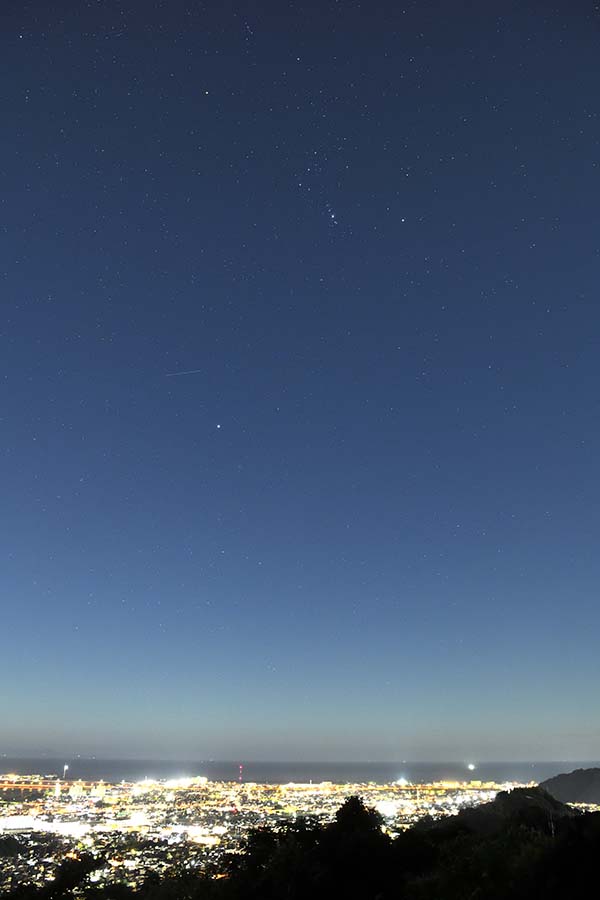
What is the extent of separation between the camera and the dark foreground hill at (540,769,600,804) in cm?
6944

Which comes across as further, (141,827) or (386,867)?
(141,827)

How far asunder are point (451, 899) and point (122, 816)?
60226 mm

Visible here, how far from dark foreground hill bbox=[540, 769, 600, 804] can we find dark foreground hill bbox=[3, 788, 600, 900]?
53929 mm

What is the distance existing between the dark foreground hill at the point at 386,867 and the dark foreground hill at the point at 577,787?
177 ft

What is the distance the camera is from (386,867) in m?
20.8

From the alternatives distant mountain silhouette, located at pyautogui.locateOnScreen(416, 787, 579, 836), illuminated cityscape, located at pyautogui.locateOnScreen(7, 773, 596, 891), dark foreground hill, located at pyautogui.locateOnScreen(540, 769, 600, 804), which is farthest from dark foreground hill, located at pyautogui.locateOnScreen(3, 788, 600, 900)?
dark foreground hill, located at pyautogui.locateOnScreen(540, 769, 600, 804)

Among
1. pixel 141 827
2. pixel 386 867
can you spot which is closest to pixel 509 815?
pixel 386 867

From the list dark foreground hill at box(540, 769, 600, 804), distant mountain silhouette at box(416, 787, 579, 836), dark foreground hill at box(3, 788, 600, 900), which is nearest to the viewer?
dark foreground hill at box(3, 788, 600, 900)

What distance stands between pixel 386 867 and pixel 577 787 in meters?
69.2

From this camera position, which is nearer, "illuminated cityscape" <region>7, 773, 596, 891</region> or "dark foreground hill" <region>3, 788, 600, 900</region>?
"dark foreground hill" <region>3, 788, 600, 900</region>

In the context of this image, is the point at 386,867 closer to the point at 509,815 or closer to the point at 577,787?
the point at 509,815

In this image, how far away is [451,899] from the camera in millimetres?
14617

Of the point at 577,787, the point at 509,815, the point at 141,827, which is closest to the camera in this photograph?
the point at 509,815

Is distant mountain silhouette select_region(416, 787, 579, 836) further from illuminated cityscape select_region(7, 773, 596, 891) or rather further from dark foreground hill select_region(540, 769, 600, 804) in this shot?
dark foreground hill select_region(540, 769, 600, 804)
